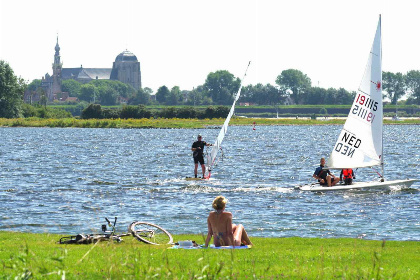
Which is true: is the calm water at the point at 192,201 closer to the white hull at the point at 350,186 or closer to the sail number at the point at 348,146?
the white hull at the point at 350,186

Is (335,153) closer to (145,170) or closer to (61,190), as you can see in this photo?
(61,190)

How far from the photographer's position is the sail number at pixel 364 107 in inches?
1131

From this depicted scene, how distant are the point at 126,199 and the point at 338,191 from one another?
28.6 feet

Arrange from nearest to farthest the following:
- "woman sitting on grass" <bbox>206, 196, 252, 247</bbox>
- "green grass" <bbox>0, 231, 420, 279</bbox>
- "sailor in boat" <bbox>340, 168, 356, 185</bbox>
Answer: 1. "green grass" <bbox>0, 231, 420, 279</bbox>
2. "woman sitting on grass" <bbox>206, 196, 252, 247</bbox>
3. "sailor in boat" <bbox>340, 168, 356, 185</bbox>

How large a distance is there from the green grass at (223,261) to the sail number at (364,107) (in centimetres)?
1209

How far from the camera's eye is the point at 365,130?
95.3 ft

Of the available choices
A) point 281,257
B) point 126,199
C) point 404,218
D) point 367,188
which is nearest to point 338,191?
point 367,188

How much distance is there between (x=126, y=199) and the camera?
28.1 meters

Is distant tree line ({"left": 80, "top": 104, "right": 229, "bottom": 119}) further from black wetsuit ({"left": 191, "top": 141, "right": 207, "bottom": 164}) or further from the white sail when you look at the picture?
the white sail

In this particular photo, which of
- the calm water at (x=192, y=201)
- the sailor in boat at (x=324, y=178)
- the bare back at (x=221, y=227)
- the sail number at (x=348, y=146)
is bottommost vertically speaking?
the calm water at (x=192, y=201)

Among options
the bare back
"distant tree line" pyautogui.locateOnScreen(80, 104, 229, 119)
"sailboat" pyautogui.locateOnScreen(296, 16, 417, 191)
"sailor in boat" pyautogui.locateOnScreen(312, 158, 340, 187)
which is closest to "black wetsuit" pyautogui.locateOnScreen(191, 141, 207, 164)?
"sailor in boat" pyautogui.locateOnScreen(312, 158, 340, 187)

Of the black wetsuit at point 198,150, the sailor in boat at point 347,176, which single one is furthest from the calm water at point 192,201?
the black wetsuit at point 198,150

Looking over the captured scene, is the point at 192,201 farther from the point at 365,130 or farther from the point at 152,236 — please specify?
the point at 152,236

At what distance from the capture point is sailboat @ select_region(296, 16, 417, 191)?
2855 cm
